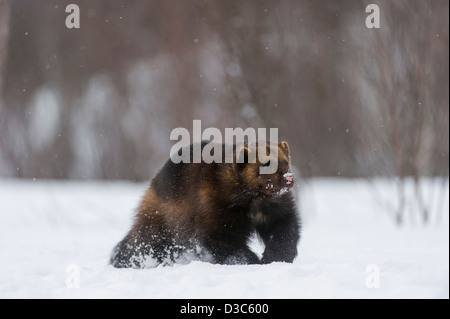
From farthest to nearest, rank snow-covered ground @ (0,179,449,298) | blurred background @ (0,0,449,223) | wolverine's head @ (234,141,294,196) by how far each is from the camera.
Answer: blurred background @ (0,0,449,223), wolverine's head @ (234,141,294,196), snow-covered ground @ (0,179,449,298)

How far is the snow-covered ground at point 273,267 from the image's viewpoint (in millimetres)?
3010

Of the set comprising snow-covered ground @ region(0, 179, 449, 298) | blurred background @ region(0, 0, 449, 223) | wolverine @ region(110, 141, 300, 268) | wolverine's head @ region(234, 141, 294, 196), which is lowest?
snow-covered ground @ region(0, 179, 449, 298)

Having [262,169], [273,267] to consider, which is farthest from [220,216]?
[273,267]

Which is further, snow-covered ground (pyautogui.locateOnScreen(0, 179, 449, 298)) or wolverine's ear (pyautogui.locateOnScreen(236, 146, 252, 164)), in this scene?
wolverine's ear (pyautogui.locateOnScreen(236, 146, 252, 164))

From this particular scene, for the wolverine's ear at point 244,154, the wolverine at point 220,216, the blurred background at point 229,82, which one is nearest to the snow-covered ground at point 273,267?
the wolverine at point 220,216

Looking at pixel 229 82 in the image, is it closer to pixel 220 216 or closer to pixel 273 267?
pixel 220 216

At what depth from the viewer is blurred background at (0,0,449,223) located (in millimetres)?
7207

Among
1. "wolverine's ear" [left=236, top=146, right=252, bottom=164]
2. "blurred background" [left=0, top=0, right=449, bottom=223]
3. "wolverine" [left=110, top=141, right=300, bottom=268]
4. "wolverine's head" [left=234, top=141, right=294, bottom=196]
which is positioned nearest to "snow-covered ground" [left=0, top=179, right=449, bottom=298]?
"wolverine" [left=110, top=141, right=300, bottom=268]

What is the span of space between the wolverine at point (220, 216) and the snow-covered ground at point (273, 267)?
22cm

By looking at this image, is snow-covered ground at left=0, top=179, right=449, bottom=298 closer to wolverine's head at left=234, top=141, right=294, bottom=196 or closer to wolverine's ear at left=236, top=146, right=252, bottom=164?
wolverine's head at left=234, top=141, right=294, bottom=196

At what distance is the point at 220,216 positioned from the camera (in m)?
3.95

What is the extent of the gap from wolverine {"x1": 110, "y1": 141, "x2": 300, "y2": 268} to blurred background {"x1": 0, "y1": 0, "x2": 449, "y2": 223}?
11.5 feet
